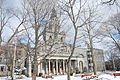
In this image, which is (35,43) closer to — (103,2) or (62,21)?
(62,21)

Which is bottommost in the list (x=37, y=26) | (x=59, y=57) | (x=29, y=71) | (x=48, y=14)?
(x=29, y=71)

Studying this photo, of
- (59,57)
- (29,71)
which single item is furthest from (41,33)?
(59,57)

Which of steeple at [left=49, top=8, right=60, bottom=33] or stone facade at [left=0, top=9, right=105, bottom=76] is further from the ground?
steeple at [left=49, top=8, right=60, bottom=33]

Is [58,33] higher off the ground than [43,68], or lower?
higher

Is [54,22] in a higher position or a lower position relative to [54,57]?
higher

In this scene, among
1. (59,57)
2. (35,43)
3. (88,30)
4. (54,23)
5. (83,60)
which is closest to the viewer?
(35,43)

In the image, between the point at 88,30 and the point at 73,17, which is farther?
the point at 88,30

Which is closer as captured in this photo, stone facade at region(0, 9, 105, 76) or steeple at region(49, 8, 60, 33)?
steeple at region(49, 8, 60, 33)

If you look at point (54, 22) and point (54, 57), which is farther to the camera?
point (54, 57)

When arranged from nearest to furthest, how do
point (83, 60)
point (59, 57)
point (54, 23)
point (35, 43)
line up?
point (35, 43), point (54, 23), point (59, 57), point (83, 60)

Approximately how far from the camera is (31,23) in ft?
52.1

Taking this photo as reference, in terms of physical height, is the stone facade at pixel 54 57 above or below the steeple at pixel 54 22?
below

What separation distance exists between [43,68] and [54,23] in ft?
117

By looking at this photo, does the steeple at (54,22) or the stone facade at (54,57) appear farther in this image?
the stone facade at (54,57)
